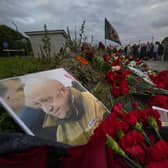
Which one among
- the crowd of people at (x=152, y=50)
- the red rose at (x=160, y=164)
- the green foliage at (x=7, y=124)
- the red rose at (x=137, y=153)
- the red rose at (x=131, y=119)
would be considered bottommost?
the crowd of people at (x=152, y=50)

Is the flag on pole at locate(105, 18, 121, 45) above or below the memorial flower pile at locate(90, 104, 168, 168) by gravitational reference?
above

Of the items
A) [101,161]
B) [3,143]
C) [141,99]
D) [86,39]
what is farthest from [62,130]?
[86,39]

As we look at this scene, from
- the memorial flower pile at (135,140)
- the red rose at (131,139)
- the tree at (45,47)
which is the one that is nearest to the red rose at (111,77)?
the tree at (45,47)

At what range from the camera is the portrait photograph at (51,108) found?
1.21 m

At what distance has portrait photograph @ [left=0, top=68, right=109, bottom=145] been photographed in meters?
1.21

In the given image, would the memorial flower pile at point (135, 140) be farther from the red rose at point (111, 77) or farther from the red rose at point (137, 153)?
the red rose at point (111, 77)

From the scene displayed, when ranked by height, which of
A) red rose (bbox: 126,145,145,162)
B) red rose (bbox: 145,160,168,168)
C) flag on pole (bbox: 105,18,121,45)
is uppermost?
flag on pole (bbox: 105,18,121,45)

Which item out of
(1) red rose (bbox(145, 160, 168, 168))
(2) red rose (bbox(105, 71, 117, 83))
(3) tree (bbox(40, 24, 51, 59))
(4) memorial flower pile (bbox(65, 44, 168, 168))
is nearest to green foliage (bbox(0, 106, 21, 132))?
(4) memorial flower pile (bbox(65, 44, 168, 168))

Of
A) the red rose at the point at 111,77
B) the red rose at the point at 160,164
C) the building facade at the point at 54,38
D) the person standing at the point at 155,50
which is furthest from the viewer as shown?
the person standing at the point at 155,50

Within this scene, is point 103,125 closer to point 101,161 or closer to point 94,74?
point 101,161

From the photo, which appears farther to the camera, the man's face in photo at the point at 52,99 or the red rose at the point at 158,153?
the man's face in photo at the point at 52,99

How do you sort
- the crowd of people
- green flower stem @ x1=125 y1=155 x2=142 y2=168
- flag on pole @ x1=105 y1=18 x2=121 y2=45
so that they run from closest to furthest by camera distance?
1. green flower stem @ x1=125 y1=155 x2=142 y2=168
2. flag on pole @ x1=105 y1=18 x2=121 y2=45
3. the crowd of people

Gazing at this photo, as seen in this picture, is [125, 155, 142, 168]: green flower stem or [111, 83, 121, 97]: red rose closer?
[125, 155, 142, 168]: green flower stem

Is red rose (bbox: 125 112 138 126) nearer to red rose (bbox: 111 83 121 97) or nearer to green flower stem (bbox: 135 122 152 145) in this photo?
green flower stem (bbox: 135 122 152 145)
